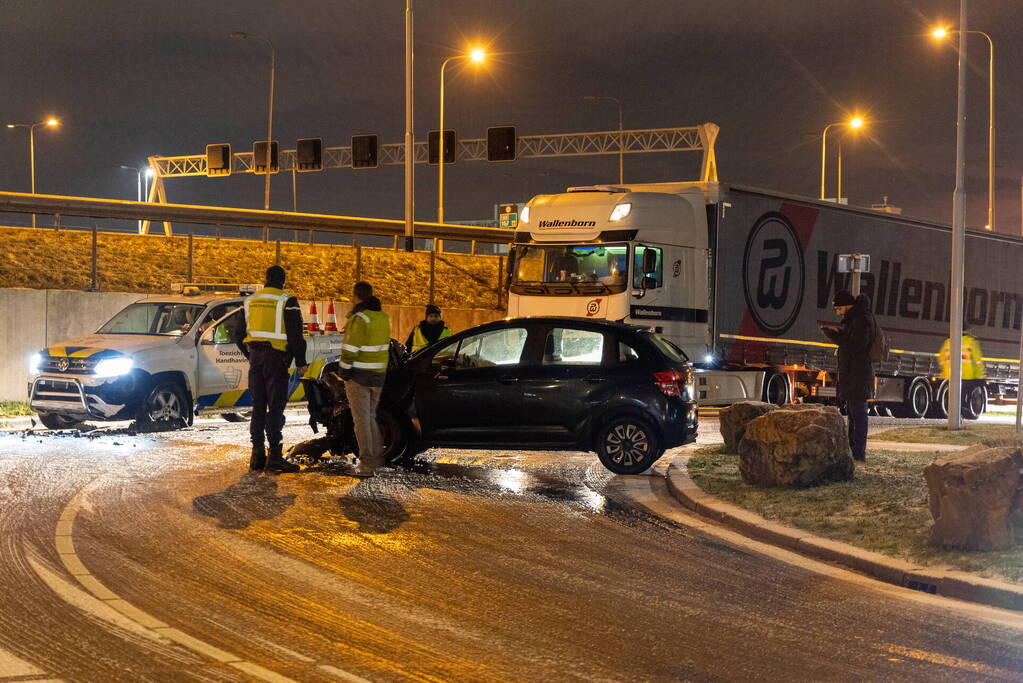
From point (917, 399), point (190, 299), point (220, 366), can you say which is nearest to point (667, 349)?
point (220, 366)

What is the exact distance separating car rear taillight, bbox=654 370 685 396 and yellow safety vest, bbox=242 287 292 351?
12.3 feet

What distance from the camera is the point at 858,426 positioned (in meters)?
14.0

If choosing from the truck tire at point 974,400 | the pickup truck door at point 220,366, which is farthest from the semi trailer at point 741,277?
the pickup truck door at point 220,366

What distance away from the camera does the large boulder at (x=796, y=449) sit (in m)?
11.6

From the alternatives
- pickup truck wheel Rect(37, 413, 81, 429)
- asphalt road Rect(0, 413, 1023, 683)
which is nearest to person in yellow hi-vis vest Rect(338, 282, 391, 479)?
asphalt road Rect(0, 413, 1023, 683)

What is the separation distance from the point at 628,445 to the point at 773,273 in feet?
30.7

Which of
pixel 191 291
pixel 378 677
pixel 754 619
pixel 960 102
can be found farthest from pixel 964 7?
pixel 378 677

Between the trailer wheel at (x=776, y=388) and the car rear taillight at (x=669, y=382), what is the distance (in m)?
9.00

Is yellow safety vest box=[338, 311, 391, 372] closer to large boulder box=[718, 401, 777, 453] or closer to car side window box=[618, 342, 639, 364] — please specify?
car side window box=[618, 342, 639, 364]

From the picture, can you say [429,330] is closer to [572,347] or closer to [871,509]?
[572,347]

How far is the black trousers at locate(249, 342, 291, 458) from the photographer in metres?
12.9

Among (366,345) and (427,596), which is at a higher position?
(366,345)

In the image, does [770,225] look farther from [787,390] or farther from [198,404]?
[198,404]

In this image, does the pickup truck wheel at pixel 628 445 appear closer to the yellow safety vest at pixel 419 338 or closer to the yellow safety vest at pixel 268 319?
the yellow safety vest at pixel 268 319
